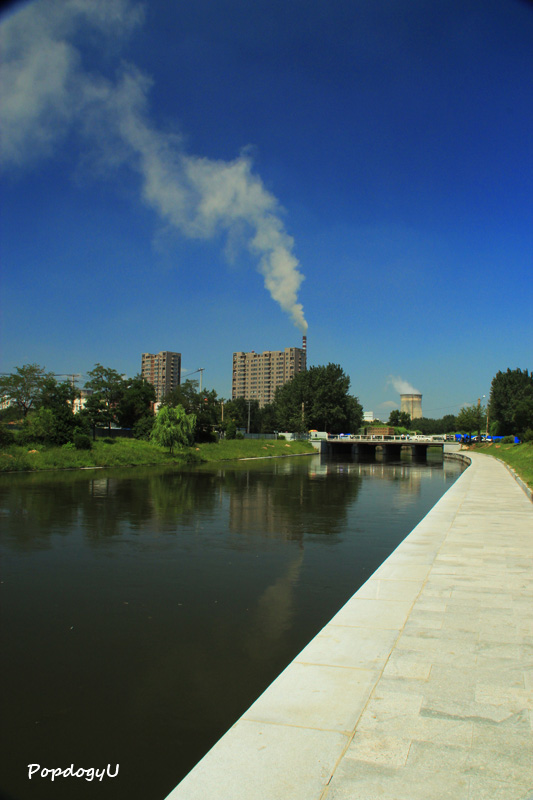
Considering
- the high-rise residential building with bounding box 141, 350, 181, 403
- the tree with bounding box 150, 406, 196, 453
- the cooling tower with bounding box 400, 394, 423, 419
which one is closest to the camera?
the tree with bounding box 150, 406, 196, 453

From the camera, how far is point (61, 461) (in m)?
32.3

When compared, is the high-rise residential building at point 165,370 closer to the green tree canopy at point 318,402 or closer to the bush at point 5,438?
the green tree canopy at point 318,402

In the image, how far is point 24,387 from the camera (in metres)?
50.2

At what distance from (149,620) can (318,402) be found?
88367mm

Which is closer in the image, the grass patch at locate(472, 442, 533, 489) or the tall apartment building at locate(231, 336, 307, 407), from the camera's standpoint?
the grass patch at locate(472, 442, 533, 489)

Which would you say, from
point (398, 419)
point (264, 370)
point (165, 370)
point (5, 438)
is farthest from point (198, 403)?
point (264, 370)

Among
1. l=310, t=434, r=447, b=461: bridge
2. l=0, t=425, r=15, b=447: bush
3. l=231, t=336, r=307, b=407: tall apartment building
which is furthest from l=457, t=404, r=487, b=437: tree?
l=231, t=336, r=307, b=407: tall apartment building

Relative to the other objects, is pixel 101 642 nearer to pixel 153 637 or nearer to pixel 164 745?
pixel 153 637

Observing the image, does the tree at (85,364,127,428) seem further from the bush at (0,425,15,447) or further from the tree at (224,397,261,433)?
the tree at (224,397,261,433)

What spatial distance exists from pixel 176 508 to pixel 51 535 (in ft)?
17.0

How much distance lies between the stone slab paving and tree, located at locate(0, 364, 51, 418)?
4840cm

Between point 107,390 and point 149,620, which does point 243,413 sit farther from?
point 149,620

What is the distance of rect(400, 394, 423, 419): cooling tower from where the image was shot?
156825mm

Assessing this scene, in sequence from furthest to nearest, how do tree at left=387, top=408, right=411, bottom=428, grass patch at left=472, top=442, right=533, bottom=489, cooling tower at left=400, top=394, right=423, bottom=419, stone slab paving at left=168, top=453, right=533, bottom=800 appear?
cooling tower at left=400, top=394, right=423, bottom=419 → tree at left=387, top=408, right=411, bottom=428 → grass patch at left=472, top=442, right=533, bottom=489 → stone slab paving at left=168, top=453, right=533, bottom=800
